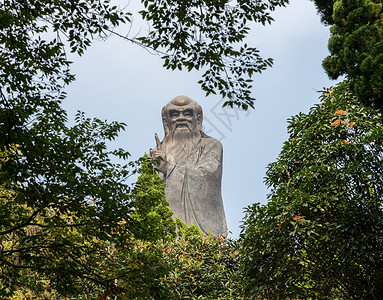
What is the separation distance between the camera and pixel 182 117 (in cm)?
2267

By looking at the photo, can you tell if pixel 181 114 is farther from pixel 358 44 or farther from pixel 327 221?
pixel 358 44

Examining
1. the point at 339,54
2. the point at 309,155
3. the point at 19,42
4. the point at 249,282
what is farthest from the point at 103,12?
the point at 249,282

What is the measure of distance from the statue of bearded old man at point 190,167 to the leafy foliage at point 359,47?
46.4ft

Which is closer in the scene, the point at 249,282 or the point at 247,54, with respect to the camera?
the point at 247,54

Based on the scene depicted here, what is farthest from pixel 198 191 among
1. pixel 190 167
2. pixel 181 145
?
pixel 181 145

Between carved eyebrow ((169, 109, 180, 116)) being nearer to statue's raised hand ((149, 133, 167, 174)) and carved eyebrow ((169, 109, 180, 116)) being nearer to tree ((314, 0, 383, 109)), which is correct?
statue's raised hand ((149, 133, 167, 174))

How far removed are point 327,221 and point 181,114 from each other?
602 inches

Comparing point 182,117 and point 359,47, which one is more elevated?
point 182,117

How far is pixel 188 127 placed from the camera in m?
22.7

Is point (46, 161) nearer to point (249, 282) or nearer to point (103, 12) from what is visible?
point (103, 12)

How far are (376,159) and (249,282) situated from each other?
2712mm

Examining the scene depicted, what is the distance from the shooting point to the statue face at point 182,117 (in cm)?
2267

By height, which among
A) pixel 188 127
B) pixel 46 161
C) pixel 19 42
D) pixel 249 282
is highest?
pixel 188 127

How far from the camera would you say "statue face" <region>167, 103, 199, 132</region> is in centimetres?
2267
